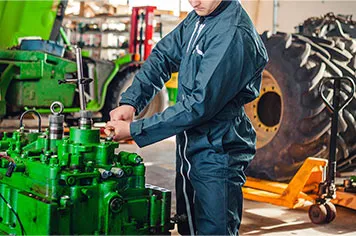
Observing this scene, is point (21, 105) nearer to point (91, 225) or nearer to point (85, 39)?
point (91, 225)

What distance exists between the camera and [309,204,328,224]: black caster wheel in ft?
12.9

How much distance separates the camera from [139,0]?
10312mm

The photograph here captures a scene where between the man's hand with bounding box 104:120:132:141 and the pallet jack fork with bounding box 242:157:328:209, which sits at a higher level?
the man's hand with bounding box 104:120:132:141

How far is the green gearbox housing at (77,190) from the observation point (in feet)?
7.18

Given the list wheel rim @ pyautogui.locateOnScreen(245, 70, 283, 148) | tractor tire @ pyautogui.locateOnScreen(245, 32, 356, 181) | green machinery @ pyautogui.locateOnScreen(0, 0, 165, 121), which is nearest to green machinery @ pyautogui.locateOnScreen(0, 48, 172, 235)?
tractor tire @ pyautogui.locateOnScreen(245, 32, 356, 181)

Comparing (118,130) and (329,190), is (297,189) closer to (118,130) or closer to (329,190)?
(329,190)

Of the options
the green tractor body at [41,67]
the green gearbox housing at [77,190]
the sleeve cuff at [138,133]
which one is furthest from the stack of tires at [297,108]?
the green tractor body at [41,67]

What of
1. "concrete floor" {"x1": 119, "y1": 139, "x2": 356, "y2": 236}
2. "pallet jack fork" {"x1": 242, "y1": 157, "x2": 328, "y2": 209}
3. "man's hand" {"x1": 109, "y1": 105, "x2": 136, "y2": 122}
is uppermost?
"man's hand" {"x1": 109, "y1": 105, "x2": 136, "y2": 122}

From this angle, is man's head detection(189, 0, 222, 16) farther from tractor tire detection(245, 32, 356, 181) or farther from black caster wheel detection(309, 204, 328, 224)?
tractor tire detection(245, 32, 356, 181)

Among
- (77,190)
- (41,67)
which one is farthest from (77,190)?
(41,67)

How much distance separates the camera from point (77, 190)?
2.20m

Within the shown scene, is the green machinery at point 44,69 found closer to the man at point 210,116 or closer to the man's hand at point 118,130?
the man at point 210,116

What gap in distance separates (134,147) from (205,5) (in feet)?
17.0

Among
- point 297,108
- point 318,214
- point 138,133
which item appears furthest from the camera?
point 297,108
